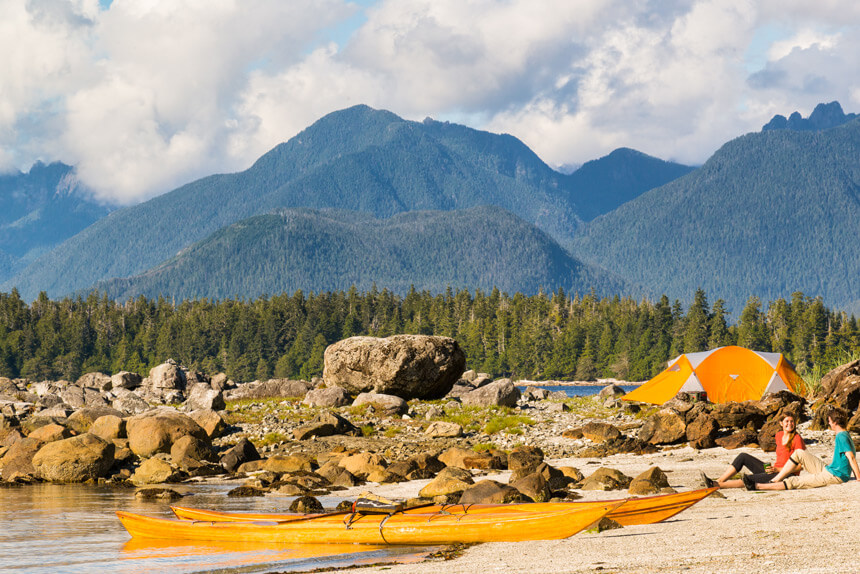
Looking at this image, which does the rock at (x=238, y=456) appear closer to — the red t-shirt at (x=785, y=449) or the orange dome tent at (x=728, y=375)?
Answer: the red t-shirt at (x=785, y=449)

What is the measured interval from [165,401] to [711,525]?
4215 centimetres

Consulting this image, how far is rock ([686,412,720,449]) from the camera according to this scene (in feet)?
88.7

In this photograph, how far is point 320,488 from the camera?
81.3ft

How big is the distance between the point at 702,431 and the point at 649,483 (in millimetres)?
8808

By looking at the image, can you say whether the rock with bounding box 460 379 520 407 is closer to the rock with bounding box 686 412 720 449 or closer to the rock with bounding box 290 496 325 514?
the rock with bounding box 686 412 720 449

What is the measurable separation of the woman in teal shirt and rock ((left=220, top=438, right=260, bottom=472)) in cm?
1748

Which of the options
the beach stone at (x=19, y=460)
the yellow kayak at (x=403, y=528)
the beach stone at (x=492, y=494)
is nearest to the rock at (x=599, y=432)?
the beach stone at (x=492, y=494)

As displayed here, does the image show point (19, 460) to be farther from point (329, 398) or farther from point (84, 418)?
point (329, 398)

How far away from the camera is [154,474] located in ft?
89.6

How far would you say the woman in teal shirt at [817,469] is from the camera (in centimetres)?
1752

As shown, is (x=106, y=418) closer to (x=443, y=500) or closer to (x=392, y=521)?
(x=443, y=500)

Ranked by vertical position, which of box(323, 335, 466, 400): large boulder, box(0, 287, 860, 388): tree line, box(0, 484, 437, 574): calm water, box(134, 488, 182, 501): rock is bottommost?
Result: box(0, 484, 437, 574): calm water

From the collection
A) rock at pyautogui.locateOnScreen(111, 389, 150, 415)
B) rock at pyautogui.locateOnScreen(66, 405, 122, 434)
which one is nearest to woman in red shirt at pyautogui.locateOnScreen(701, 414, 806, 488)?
rock at pyautogui.locateOnScreen(66, 405, 122, 434)

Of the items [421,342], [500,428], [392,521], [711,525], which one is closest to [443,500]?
[392,521]
